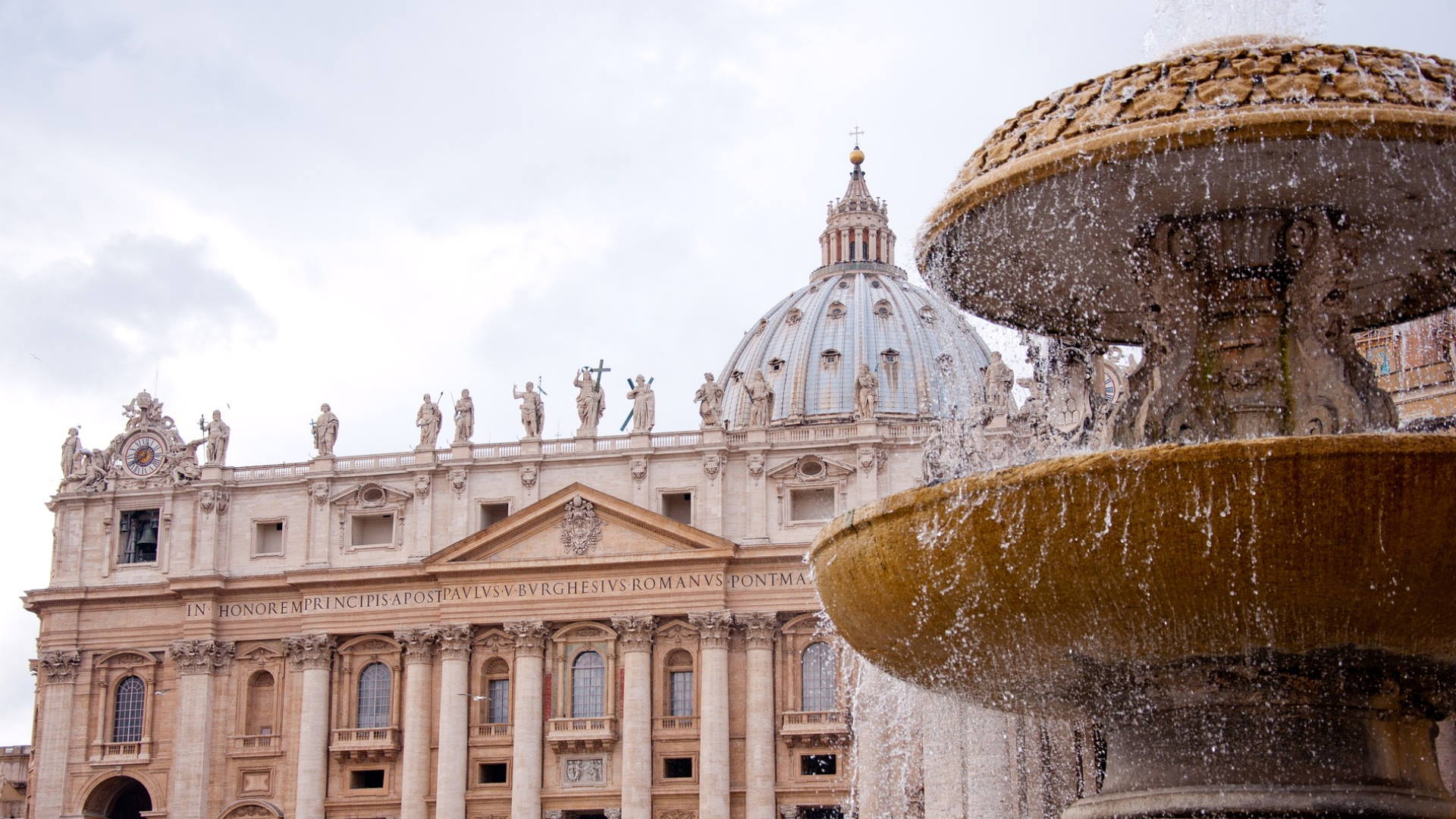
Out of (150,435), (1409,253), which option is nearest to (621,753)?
(150,435)

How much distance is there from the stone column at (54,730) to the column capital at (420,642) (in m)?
9.99

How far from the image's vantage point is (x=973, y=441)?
49.2 ft

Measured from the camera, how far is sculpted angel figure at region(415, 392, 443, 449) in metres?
55.9

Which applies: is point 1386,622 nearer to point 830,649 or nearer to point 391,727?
point 830,649

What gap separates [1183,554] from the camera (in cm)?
939

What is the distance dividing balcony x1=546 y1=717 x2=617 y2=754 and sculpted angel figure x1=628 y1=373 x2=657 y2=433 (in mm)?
8120

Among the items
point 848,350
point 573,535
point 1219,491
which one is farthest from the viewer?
point 848,350

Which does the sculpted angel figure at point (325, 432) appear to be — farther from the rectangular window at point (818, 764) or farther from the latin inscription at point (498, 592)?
the rectangular window at point (818, 764)

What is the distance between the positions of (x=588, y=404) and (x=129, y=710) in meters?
15.9

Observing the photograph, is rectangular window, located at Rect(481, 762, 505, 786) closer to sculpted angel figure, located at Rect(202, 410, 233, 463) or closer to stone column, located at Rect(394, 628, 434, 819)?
A: stone column, located at Rect(394, 628, 434, 819)

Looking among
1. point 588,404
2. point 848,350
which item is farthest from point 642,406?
point 848,350

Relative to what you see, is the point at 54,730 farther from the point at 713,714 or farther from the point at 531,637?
the point at 713,714

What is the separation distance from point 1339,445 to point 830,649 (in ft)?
140

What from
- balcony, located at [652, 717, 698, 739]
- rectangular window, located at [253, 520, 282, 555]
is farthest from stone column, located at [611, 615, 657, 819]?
rectangular window, located at [253, 520, 282, 555]
